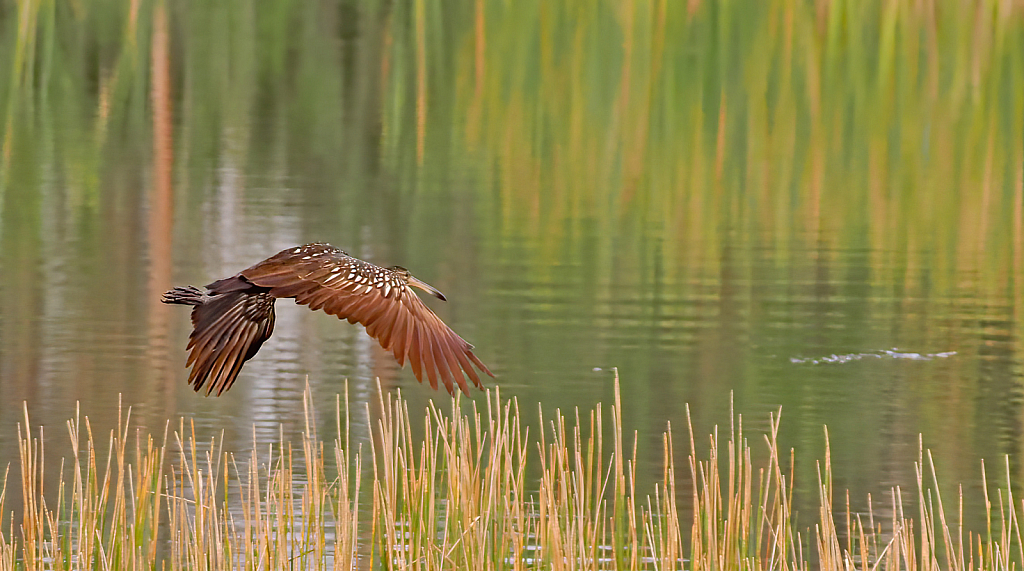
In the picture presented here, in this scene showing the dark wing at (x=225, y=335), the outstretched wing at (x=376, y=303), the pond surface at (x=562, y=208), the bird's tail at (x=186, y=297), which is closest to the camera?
the outstretched wing at (x=376, y=303)

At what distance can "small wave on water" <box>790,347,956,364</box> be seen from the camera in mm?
11969

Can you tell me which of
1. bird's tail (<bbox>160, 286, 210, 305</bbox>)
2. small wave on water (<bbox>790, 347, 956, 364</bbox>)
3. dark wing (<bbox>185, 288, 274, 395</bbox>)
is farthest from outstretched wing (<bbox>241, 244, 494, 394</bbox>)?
small wave on water (<bbox>790, 347, 956, 364</bbox>)

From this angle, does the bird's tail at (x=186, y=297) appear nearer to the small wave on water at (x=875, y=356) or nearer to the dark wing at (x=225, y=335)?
the dark wing at (x=225, y=335)

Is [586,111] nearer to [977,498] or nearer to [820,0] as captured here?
[820,0]

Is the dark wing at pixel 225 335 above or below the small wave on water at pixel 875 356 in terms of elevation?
above

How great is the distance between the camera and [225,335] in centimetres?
596

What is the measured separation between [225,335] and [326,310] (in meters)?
0.83

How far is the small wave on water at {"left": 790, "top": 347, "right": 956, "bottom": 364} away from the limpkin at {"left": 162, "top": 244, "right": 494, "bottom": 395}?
21.4 feet

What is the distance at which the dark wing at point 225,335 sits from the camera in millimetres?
5930

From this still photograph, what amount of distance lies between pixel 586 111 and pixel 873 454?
14484 millimetres

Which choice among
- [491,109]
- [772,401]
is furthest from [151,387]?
[491,109]

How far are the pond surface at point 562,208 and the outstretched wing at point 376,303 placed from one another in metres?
1.26

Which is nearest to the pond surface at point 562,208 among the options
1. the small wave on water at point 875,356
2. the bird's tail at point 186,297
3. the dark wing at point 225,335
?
the small wave on water at point 875,356

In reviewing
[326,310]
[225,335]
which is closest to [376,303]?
[326,310]
